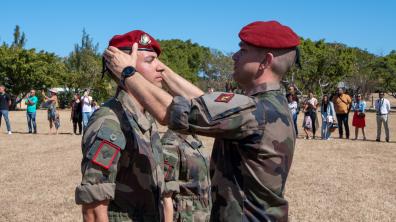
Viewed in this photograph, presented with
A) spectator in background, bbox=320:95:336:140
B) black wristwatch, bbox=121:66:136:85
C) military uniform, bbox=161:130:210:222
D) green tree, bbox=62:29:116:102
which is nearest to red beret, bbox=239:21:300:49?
black wristwatch, bbox=121:66:136:85

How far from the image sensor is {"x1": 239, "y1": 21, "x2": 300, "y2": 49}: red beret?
2.42m

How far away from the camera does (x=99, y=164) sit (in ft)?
8.55

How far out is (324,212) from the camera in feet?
27.3

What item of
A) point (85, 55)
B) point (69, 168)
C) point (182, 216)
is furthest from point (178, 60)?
point (182, 216)

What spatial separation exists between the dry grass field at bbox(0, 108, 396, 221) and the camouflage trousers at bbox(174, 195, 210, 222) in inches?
161

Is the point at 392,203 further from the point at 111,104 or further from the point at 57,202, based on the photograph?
the point at 111,104

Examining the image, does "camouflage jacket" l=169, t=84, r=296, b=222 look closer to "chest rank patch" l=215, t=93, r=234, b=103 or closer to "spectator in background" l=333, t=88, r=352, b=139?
"chest rank patch" l=215, t=93, r=234, b=103

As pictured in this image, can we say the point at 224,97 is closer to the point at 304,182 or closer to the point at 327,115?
the point at 304,182

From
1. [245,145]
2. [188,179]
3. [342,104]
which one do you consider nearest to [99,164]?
[245,145]

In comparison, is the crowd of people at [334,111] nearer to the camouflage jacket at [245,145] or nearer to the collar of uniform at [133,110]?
the collar of uniform at [133,110]

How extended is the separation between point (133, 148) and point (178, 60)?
7824 centimetres

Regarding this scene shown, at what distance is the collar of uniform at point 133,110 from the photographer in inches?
119

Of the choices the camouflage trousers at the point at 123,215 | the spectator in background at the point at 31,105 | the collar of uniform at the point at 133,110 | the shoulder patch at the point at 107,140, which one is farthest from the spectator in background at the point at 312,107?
the shoulder patch at the point at 107,140

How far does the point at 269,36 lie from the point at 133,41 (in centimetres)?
101
